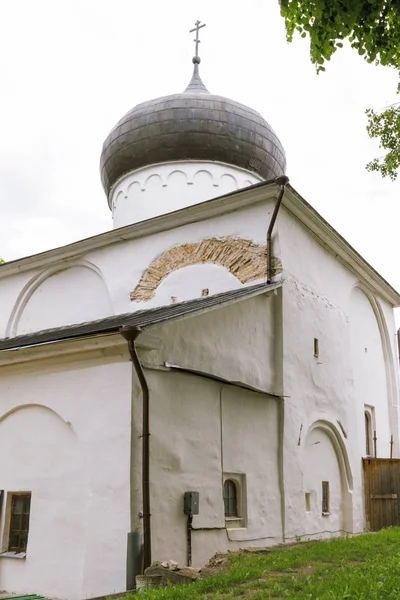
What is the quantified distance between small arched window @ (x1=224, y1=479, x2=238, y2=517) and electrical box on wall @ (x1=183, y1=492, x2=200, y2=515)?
110cm

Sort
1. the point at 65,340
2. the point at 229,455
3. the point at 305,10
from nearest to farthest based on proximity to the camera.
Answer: the point at 305,10 → the point at 65,340 → the point at 229,455

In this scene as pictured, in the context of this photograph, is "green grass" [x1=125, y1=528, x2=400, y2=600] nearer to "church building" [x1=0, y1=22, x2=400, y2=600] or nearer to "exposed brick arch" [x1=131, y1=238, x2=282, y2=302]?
"church building" [x1=0, y1=22, x2=400, y2=600]

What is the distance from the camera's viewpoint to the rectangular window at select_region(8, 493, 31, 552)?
753 centimetres

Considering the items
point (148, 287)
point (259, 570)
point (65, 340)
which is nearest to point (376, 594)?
point (259, 570)

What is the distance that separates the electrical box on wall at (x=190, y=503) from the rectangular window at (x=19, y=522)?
6.20 ft

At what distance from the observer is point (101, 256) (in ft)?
39.5

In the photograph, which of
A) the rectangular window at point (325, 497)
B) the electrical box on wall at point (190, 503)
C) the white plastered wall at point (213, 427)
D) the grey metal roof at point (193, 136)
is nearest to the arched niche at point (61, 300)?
the grey metal roof at point (193, 136)

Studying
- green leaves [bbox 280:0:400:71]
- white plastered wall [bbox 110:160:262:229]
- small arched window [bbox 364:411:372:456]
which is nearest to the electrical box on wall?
green leaves [bbox 280:0:400:71]

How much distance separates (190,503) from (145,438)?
1.02 metres

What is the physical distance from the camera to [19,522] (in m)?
7.62

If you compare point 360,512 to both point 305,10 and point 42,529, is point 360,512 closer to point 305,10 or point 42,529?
point 42,529

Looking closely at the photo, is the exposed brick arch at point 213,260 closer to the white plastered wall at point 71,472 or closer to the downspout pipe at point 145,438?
the white plastered wall at point 71,472

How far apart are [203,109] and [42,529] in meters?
9.52

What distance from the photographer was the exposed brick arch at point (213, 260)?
998cm
